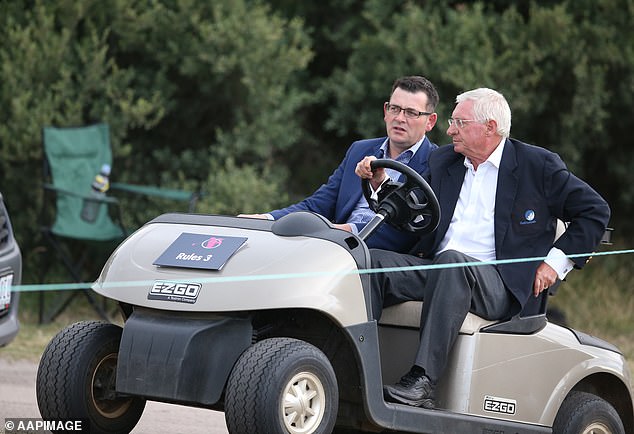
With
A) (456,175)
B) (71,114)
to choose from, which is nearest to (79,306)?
(71,114)

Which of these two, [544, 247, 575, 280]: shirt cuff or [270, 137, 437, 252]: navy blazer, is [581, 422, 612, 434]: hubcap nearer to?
[544, 247, 575, 280]: shirt cuff

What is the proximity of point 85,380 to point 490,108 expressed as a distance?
198cm

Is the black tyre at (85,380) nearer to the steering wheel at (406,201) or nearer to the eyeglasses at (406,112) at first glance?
the steering wheel at (406,201)

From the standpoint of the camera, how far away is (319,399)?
4.30 metres

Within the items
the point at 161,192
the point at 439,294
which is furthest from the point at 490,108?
the point at 161,192

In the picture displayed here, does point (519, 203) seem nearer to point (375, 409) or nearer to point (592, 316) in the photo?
point (375, 409)

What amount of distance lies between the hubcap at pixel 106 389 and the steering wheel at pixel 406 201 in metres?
1.18

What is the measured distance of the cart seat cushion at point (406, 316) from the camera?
4801 mm

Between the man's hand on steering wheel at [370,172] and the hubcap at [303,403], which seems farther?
the man's hand on steering wheel at [370,172]

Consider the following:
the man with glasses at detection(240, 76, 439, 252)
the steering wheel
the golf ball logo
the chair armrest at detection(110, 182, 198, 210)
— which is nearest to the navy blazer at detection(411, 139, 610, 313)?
the steering wheel

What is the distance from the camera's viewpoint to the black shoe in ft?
14.9

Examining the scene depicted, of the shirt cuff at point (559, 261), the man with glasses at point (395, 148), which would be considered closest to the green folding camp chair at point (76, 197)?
the man with glasses at point (395, 148)

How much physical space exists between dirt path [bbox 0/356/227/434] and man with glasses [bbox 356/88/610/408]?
60.7 inches

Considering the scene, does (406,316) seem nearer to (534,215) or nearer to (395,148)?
(534,215)
